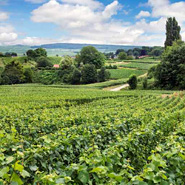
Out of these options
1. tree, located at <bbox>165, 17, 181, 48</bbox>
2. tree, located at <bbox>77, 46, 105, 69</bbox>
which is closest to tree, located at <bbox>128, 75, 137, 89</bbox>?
tree, located at <bbox>165, 17, 181, 48</bbox>

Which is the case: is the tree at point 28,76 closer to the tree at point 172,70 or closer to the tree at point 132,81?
the tree at point 132,81

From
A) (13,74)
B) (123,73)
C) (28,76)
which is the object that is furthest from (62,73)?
(123,73)

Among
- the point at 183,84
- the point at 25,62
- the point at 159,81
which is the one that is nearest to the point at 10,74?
the point at 25,62

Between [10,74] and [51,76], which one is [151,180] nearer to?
[10,74]

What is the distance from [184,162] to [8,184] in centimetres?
327

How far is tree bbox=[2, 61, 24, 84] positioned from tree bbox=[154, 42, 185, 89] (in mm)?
43398

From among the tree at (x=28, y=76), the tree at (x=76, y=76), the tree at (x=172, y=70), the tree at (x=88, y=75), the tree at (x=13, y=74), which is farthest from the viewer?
the tree at (x=28, y=76)

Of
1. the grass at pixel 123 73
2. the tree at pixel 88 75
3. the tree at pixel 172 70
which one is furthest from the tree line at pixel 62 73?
the tree at pixel 172 70

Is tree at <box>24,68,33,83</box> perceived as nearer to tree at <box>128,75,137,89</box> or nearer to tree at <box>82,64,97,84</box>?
tree at <box>82,64,97,84</box>

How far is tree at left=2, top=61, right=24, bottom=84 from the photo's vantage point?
60469mm

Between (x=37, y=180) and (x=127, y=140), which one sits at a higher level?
(x=37, y=180)

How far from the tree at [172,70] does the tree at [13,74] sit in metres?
43.4

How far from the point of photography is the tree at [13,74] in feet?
198

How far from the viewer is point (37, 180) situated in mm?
2797
